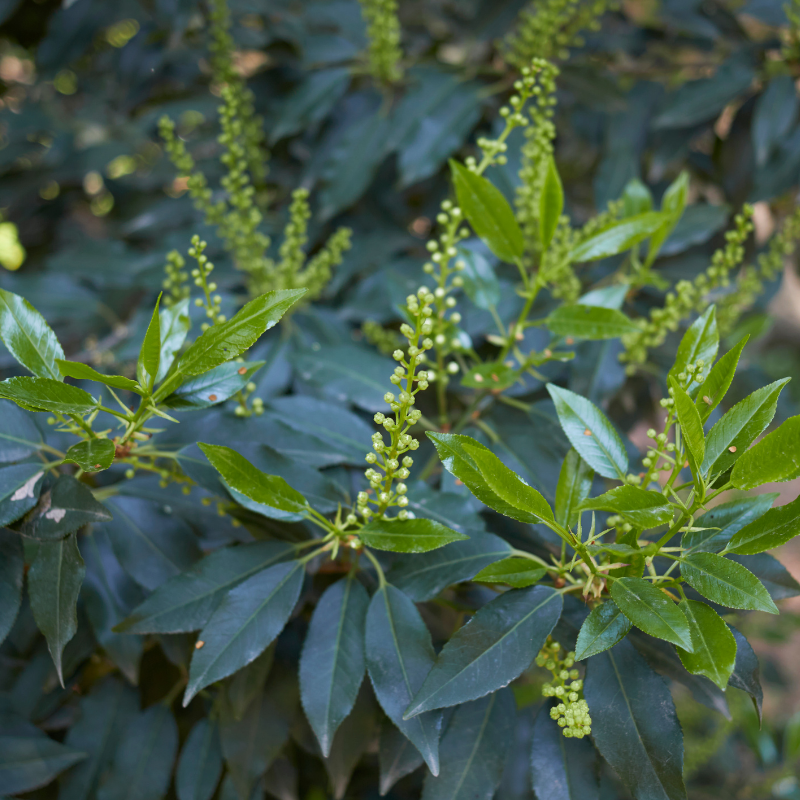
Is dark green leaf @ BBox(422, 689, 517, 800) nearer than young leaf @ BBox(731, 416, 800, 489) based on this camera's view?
No

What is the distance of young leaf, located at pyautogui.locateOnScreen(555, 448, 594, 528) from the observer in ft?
2.14

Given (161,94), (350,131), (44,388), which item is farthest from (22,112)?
(44,388)

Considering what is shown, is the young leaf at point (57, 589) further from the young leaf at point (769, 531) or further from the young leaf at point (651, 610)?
the young leaf at point (769, 531)

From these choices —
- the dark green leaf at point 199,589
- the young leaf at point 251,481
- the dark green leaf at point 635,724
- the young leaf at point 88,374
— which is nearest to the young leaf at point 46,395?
the young leaf at point 88,374

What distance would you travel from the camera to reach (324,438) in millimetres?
832

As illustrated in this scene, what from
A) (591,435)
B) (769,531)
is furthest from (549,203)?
(769,531)

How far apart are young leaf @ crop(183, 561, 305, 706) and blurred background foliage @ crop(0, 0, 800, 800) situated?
0.74 feet

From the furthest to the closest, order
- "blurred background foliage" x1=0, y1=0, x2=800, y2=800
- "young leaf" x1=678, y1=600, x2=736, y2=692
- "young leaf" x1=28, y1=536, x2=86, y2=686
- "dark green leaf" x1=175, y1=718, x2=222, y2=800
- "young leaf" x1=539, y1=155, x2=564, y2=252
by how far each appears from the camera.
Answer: "blurred background foliage" x1=0, y1=0, x2=800, y2=800
"dark green leaf" x1=175, y1=718, x2=222, y2=800
"young leaf" x1=539, y1=155, x2=564, y2=252
"young leaf" x1=28, y1=536, x2=86, y2=686
"young leaf" x1=678, y1=600, x2=736, y2=692

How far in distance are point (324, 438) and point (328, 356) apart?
0.16 m

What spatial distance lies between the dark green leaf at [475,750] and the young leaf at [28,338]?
0.60m

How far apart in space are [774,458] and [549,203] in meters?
0.39

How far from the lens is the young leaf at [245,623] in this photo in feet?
2.04

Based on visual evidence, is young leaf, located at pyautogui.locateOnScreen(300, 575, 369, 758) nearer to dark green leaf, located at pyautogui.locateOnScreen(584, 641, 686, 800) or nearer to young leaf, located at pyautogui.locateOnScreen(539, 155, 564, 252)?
dark green leaf, located at pyautogui.locateOnScreen(584, 641, 686, 800)

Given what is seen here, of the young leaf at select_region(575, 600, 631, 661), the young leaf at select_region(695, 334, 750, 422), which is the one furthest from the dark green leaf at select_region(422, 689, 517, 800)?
the young leaf at select_region(695, 334, 750, 422)
